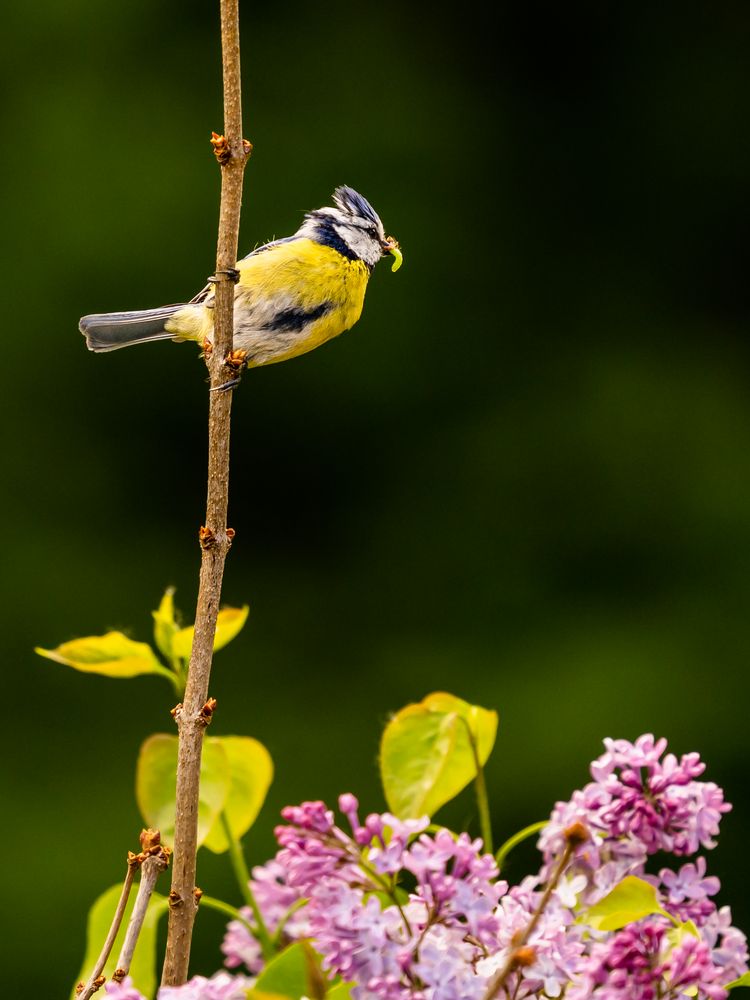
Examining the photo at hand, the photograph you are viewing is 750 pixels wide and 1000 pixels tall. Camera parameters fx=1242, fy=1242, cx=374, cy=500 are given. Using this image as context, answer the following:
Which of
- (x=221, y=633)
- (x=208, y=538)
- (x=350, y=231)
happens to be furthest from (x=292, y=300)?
(x=208, y=538)

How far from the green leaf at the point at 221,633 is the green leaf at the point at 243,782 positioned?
5 centimetres

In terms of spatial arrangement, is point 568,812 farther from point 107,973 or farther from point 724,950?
point 107,973

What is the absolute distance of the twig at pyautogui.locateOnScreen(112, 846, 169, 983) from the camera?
42 cm

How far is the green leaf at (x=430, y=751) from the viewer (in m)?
0.57

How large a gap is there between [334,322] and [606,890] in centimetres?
53

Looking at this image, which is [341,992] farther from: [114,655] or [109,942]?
[114,655]

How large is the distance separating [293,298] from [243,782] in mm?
406

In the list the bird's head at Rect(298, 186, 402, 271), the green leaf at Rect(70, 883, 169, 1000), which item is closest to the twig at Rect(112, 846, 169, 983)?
the green leaf at Rect(70, 883, 169, 1000)

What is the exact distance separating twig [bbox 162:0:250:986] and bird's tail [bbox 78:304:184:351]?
399 millimetres

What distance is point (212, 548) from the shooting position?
49cm

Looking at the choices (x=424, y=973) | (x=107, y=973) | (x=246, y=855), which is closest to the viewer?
(x=424, y=973)

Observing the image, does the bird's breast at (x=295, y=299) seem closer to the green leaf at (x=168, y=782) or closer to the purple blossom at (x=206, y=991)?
the green leaf at (x=168, y=782)

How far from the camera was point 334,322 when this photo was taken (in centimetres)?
95

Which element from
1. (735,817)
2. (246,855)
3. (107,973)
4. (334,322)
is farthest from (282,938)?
(735,817)
